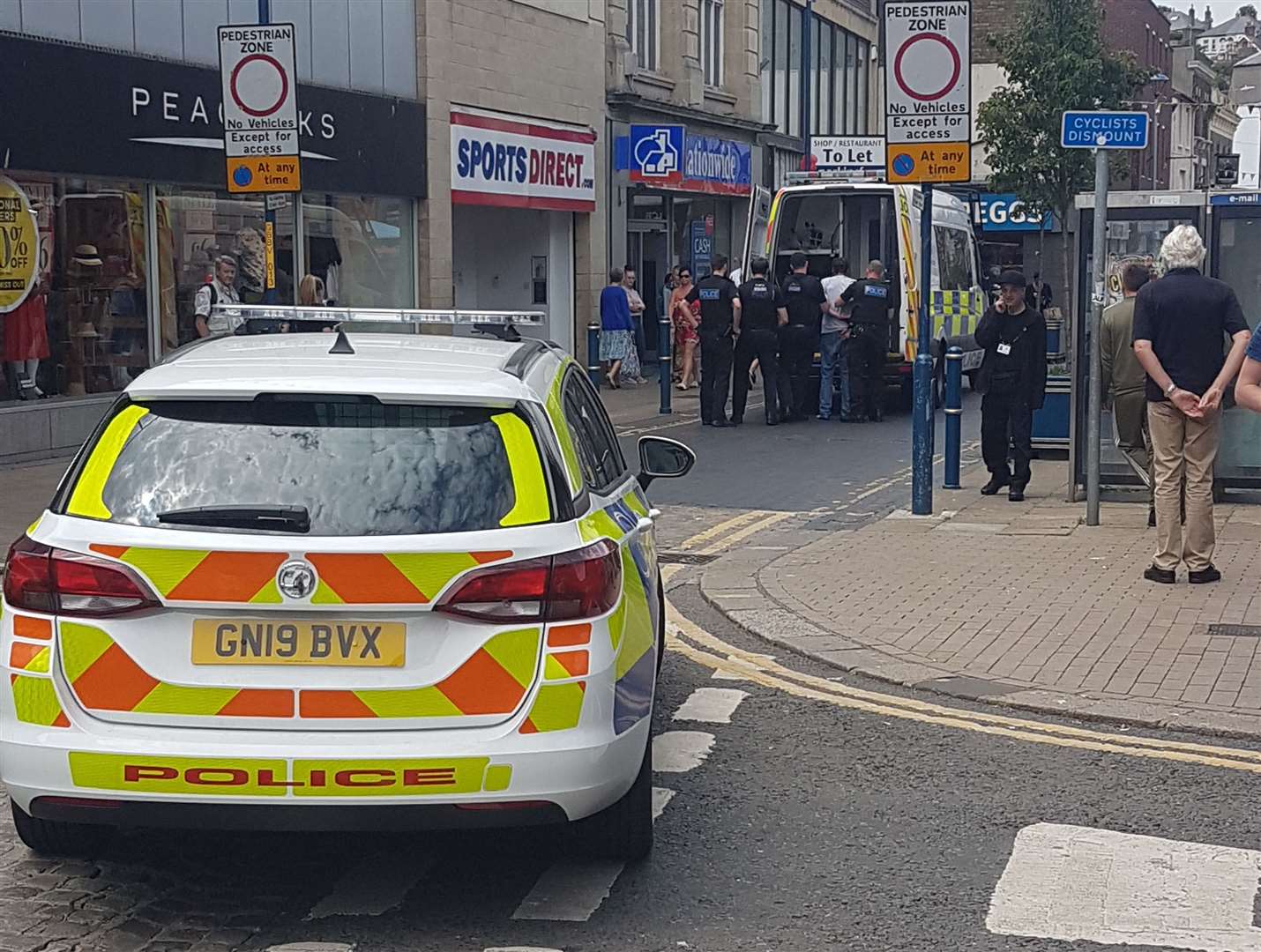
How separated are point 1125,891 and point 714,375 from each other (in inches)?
607

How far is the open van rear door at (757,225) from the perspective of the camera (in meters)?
22.3

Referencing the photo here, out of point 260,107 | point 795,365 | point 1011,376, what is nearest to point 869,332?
point 795,365

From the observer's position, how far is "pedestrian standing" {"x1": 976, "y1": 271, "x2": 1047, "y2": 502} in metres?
13.3

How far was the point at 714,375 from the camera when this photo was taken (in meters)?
20.2

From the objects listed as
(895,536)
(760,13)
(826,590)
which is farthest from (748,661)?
(760,13)

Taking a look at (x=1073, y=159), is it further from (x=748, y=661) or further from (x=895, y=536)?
(x=748, y=661)

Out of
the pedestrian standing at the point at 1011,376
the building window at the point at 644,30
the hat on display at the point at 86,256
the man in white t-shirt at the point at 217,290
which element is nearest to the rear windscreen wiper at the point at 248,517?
the pedestrian standing at the point at 1011,376

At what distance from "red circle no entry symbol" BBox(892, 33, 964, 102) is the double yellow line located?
180 inches

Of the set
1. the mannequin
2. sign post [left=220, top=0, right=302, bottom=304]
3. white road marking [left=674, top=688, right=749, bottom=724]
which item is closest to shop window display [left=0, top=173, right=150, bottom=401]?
the mannequin

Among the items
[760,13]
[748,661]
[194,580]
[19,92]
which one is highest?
[760,13]

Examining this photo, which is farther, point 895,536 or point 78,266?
point 78,266

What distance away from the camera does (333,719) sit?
4.43m

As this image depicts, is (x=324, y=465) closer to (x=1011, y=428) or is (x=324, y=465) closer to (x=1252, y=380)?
(x=1252, y=380)

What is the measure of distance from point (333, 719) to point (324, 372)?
0.98 metres
